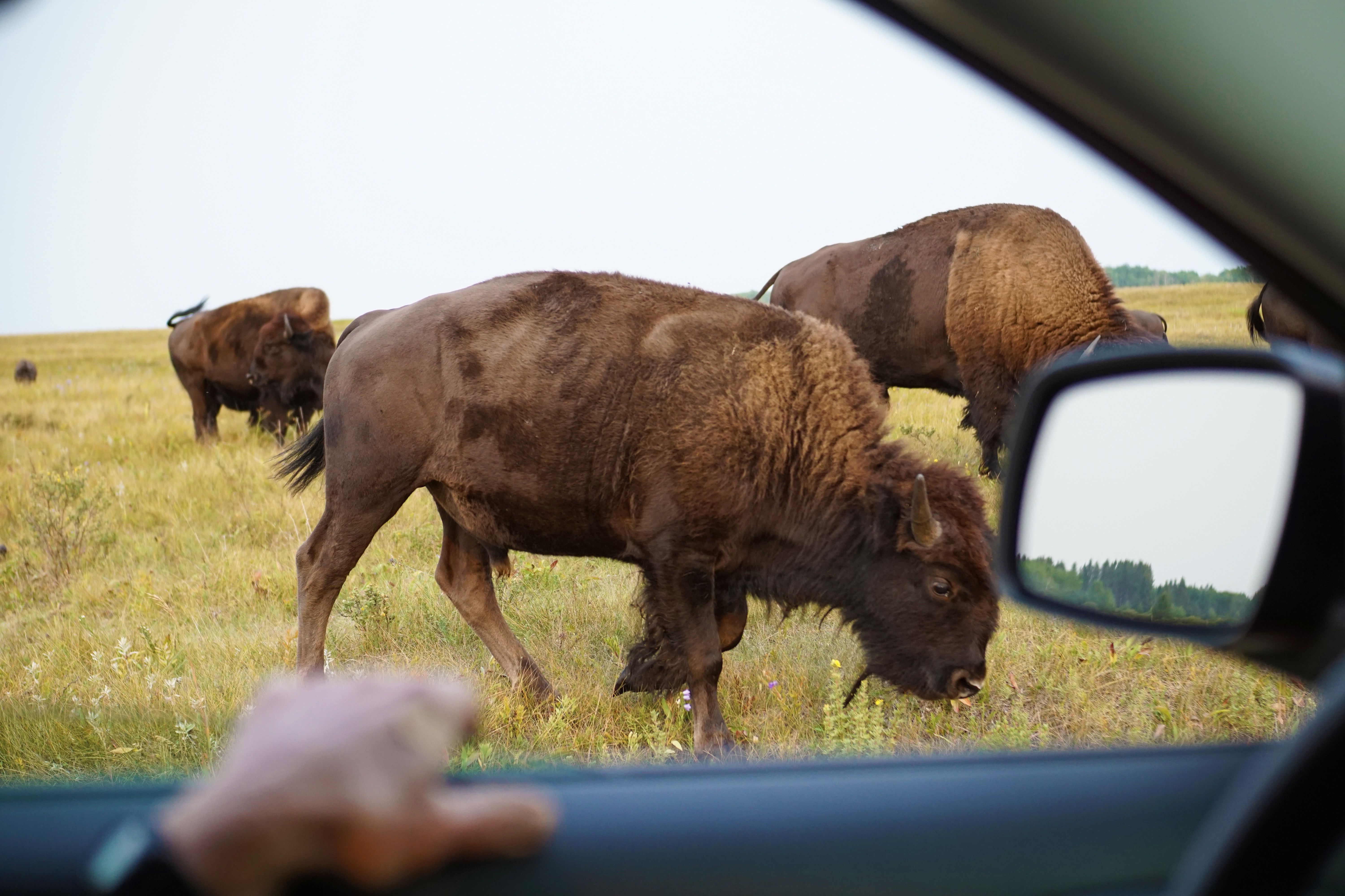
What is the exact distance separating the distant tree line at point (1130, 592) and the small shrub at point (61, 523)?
22.8 ft

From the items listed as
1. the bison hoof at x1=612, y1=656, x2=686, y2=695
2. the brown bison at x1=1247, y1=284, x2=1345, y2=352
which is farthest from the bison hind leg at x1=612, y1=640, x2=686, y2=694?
the brown bison at x1=1247, y1=284, x2=1345, y2=352

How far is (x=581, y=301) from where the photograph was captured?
181 inches

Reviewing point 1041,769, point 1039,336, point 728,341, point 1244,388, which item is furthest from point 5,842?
point 1039,336

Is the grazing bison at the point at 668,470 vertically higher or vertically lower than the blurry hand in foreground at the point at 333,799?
lower

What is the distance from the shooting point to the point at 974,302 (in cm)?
802

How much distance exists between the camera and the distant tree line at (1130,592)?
3.90 ft

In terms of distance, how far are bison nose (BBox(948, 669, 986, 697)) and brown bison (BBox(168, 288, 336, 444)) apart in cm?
975

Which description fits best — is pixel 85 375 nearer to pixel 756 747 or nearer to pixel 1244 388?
pixel 756 747

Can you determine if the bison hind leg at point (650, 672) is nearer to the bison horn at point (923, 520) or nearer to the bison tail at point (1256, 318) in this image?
the bison horn at point (923, 520)

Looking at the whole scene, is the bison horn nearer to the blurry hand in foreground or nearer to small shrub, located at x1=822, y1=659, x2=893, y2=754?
small shrub, located at x1=822, y1=659, x2=893, y2=754

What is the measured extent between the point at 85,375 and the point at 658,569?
86.0ft

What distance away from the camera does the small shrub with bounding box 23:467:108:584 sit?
22.5 feet

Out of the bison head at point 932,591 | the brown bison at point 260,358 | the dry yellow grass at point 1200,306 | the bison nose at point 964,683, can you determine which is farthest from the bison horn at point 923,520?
the brown bison at point 260,358

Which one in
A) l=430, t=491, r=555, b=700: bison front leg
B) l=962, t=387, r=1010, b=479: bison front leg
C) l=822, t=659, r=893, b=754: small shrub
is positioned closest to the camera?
l=822, t=659, r=893, b=754: small shrub
